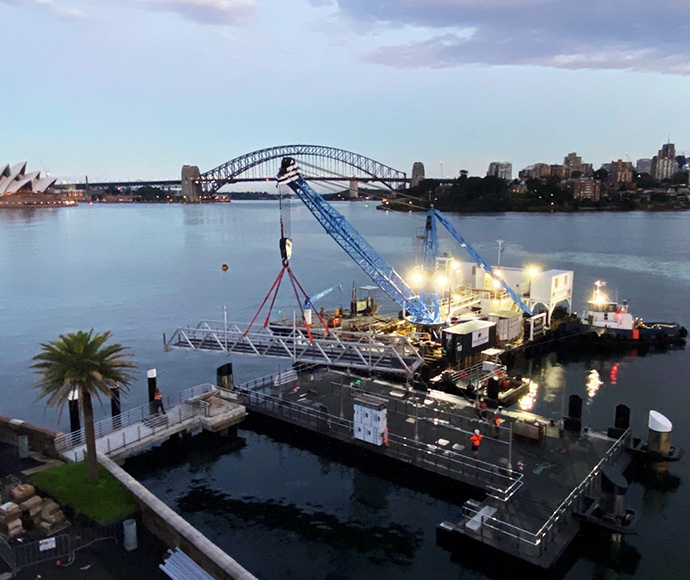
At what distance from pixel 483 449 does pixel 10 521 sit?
14.9 meters

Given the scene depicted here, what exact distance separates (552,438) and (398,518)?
6886 mm

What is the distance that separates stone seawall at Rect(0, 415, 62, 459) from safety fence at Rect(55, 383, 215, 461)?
0.80 feet

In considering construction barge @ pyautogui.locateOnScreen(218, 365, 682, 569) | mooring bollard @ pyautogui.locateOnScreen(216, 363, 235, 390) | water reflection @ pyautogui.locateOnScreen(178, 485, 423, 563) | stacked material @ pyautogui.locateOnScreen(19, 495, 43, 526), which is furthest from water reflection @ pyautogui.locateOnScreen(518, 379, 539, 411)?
stacked material @ pyautogui.locateOnScreen(19, 495, 43, 526)

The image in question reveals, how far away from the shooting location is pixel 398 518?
63.7 feet

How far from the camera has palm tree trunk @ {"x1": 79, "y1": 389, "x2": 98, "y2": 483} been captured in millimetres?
17062

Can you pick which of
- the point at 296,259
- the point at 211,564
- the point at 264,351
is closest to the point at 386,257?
the point at 296,259

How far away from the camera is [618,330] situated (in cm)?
4269

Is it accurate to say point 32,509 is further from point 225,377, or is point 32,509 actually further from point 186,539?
point 225,377

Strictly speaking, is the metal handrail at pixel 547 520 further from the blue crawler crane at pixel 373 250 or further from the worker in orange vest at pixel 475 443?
the blue crawler crane at pixel 373 250

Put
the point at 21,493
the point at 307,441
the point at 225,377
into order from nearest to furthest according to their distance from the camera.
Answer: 1. the point at 21,493
2. the point at 307,441
3. the point at 225,377

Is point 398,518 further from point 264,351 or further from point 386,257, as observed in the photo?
point 386,257

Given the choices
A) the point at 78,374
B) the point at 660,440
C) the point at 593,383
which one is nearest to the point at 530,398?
the point at 593,383

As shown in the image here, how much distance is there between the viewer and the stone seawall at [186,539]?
13.0m

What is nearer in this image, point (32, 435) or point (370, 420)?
point (32, 435)
